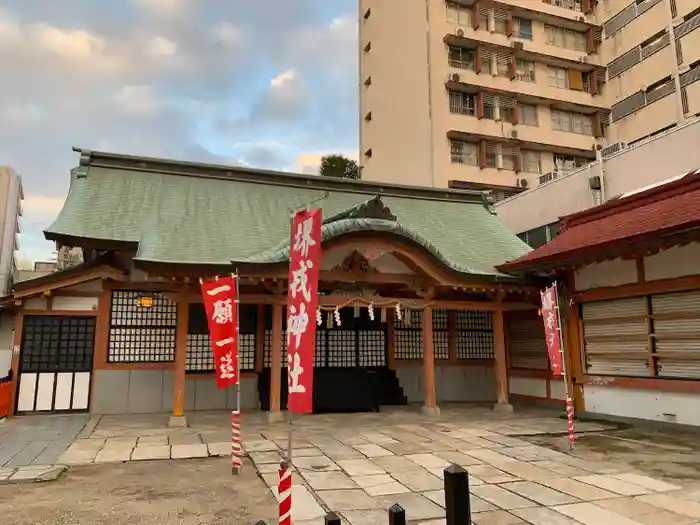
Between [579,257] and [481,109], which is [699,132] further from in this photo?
[481,109]

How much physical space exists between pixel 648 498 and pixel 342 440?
17.5ft

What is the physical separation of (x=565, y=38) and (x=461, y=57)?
7764mm

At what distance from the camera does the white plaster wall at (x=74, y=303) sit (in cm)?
1316

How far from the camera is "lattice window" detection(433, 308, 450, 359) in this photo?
1606 centimetres

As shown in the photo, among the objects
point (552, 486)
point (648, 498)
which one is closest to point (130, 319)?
point (552, 486)

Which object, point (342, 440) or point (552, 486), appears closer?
point (552, 486)

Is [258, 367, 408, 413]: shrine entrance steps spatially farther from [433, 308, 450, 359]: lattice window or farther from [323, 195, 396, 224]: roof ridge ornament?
[323, 195, 396, 224]: roof ridge ornament

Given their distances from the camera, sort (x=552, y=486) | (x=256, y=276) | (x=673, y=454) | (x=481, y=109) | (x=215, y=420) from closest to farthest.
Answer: (x=552, y=486) < (x=673, y=454) < (x=256, y=276) < (x=215, y=420) < (x=481, y=109)

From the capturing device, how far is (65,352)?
13.2 meters

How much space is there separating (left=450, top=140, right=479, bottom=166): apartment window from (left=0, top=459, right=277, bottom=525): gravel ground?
82.8ft

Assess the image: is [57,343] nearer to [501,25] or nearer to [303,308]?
[303,308]

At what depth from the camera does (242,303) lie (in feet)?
42.7

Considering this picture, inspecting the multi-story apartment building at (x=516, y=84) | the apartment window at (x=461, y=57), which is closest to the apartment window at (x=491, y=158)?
the multi-story apartment building at (x=516, y=84)

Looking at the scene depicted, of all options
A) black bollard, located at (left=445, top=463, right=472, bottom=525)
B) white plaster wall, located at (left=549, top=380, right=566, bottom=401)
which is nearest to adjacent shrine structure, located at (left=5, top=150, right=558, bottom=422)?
white plaster wall, located at (left=549, top=380, right=566, bottom=401)
